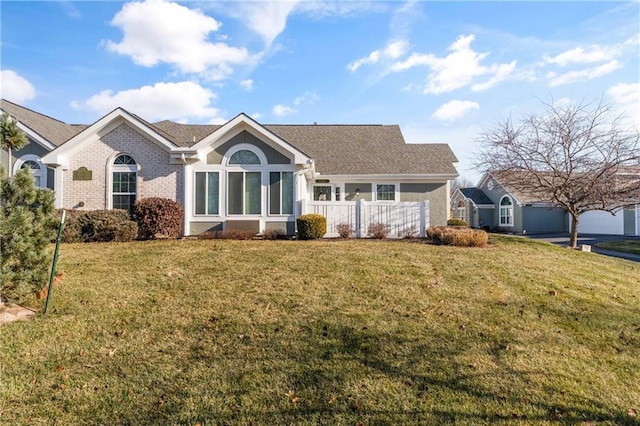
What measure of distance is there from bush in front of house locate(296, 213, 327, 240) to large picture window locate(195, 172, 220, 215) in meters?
3.53

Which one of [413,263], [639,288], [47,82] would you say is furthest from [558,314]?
[47,82]

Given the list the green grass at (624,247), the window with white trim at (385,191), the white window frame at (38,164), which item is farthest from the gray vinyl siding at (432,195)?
the white window frame at (38,164)

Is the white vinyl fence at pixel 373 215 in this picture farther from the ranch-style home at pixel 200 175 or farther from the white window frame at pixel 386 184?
the white window frame at pixel 386 184

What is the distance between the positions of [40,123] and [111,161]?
19.6 ft

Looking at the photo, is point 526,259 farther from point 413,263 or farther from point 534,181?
point 534,181

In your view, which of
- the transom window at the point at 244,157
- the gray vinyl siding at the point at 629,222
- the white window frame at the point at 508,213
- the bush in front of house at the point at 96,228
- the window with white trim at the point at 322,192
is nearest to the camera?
the bush in front of house at the point at 96,228

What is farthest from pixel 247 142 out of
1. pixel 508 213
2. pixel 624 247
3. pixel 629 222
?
pixel 629 222

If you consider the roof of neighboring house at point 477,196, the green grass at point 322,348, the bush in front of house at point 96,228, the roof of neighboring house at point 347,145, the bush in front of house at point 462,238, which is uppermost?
the roof of neighboring house at point 347,145

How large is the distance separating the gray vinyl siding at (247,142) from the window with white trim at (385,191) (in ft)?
23.1

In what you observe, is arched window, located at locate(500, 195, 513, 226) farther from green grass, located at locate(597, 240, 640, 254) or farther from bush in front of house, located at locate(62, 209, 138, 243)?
bush in front of house, located at locate(62, 209, 138, 243)

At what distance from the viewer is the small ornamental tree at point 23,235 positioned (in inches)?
207

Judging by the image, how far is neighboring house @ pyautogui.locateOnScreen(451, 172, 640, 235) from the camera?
90.7 ft

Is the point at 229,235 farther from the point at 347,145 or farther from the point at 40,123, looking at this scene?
the point at 40,123

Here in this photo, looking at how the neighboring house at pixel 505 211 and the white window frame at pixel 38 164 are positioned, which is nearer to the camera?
the white window frame at pixel 38 164
